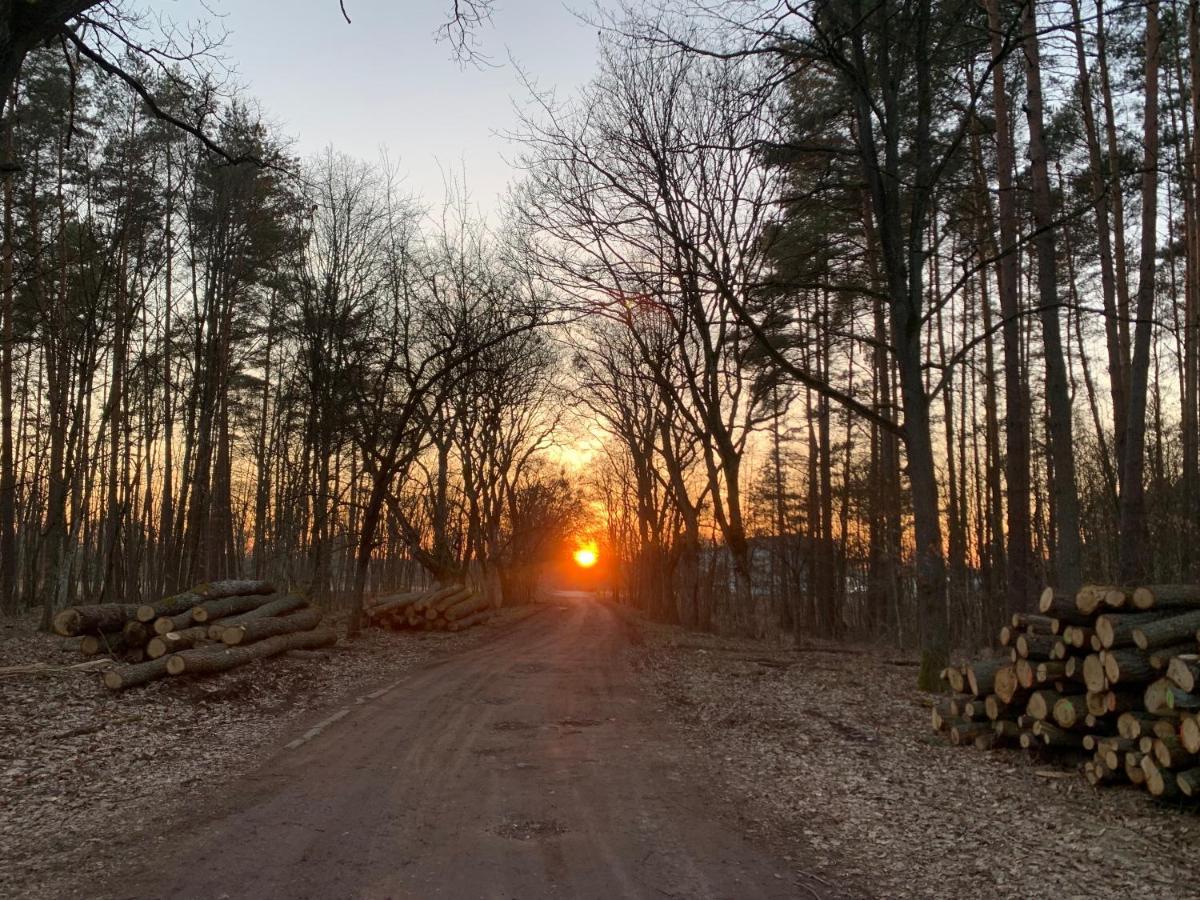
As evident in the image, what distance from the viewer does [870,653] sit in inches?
727

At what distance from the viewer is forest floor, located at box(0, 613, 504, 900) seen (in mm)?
5219

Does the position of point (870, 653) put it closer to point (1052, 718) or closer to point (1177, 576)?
point (1177, 576)

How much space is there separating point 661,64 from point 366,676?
13.8 m

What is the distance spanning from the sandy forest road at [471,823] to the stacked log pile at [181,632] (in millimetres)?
3092

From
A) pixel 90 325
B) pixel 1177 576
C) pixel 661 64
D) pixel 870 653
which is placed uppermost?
pixel 661 64

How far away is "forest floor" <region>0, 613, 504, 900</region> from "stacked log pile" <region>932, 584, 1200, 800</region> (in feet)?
23.9

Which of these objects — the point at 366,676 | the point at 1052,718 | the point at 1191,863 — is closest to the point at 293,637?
the point at 366,676

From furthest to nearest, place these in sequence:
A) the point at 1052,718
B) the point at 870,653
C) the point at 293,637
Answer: the point at 870,653 < the point at 293,637 < the point at 1052,718

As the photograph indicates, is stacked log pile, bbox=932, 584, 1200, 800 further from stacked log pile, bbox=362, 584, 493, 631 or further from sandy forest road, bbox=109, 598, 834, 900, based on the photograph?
stacked log pile, bbox=362, 584, 493, 631

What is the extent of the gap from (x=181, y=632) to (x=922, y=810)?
34.7 feet

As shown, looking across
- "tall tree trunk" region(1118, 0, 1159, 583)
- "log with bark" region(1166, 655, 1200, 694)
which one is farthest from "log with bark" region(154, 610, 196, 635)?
"tall tree trunk" region(1118, 0, 1159, 583)

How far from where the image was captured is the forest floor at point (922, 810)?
15.8ft

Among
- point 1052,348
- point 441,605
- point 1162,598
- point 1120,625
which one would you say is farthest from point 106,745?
point 441,605

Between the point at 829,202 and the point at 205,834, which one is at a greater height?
the point at 829,202
